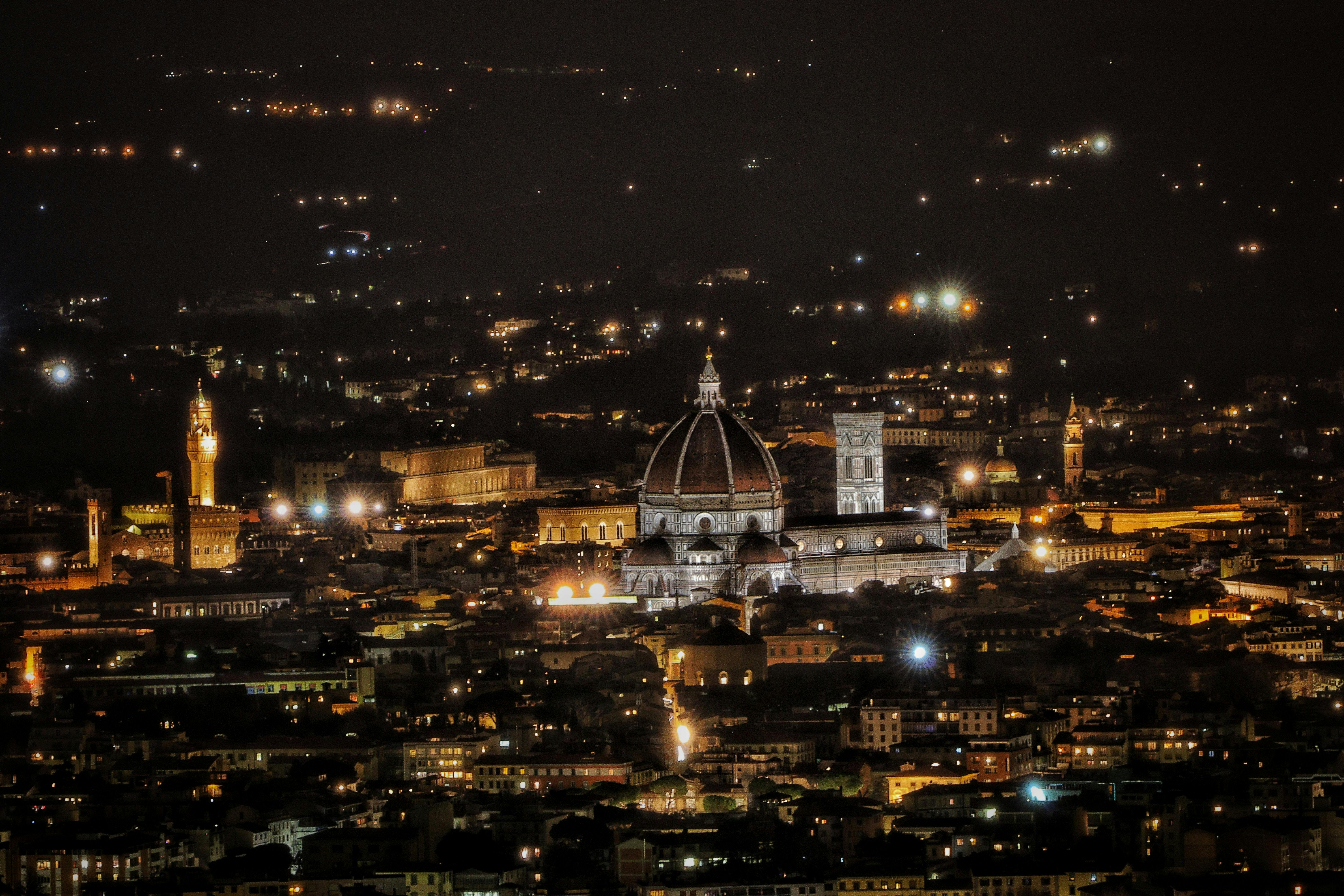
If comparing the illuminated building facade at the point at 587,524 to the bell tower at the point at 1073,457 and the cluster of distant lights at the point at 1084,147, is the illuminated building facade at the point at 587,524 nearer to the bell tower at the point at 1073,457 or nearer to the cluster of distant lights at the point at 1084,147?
the bell tower at the point at 1073,457

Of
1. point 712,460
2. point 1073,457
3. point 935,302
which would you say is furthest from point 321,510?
point 935,302

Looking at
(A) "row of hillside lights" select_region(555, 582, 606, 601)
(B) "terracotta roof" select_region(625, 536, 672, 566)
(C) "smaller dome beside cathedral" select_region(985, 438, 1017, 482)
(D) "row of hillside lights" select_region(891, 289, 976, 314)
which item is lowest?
(A) "row of hillside lights" select_region(555, 582, 606, 601)

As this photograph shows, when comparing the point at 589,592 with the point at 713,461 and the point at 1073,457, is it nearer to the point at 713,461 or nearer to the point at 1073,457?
the point at 713,461

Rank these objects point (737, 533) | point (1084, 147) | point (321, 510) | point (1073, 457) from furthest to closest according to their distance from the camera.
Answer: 1. point (1084, 147)
2. point (1073, 457)
3. point (321, 510)
4. point (737, 533)

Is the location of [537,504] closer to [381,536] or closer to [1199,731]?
[381,536]

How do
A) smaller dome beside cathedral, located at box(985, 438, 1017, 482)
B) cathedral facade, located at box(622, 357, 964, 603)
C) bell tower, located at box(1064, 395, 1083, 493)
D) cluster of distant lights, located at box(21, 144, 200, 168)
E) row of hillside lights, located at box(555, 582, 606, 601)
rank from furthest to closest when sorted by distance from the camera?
cluster of distant lights, located at box(21, 144, 200, 168), smaller dome beside cathedral, located at box(985, 438, 1017, 482), bell tower, located at box(1064, 395, 1083, 493), cathedral facade, located at box(622, 357, 964, 603), row of hillside lights, located at box(555, 582, 606, 601)

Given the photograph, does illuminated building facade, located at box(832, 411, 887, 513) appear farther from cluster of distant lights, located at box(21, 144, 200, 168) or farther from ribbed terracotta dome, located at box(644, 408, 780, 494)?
cluster of distant lights, located at box(21, 144, 200, 168)

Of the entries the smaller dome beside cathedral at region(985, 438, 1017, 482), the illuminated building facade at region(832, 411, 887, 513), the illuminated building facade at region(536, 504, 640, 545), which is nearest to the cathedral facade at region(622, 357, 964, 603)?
the illuminated building facade at region(832, 411, 887, 513)

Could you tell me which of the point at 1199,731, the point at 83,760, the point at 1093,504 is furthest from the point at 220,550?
the point at 1199,731
